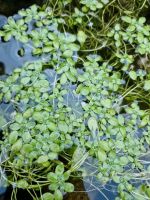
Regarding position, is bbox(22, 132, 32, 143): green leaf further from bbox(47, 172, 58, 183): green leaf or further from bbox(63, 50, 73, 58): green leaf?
bbox(63, 50, 73, 58): green leaf

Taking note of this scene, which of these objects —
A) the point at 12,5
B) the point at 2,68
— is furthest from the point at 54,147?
the point at 12,5

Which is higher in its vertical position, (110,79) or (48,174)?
(110,79)

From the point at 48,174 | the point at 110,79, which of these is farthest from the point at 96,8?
the point at 48,174

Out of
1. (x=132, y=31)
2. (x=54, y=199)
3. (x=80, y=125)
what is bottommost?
(x=54, y=199)

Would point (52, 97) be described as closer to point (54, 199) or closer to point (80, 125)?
point (80, 125)

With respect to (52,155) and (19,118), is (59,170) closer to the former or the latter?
(52,155)

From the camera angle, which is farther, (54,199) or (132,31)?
(132,31)

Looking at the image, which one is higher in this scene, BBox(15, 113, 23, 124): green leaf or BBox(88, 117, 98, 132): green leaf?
BBox(15, 113, 23, 124): green leaf

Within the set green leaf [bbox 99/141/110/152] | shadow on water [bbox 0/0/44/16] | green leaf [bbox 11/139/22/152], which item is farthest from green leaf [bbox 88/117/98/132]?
shadow on water [bbox 0/0/44/16]
